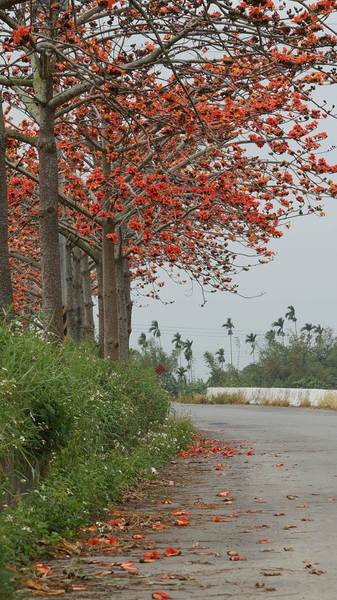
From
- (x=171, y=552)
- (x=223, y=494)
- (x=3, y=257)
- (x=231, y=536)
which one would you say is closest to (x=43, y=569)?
(x=171, y=552)

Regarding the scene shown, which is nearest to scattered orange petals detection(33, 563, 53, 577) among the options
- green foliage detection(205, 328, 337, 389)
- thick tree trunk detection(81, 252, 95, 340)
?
thick tree trunk detection(81, 252, 95, 340)

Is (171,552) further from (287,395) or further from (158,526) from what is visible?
(287,395)

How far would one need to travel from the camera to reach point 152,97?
14.1m

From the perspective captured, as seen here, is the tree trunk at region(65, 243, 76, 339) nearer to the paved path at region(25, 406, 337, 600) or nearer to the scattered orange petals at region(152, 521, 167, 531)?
the paved path at region(25, 406, 337, 600)

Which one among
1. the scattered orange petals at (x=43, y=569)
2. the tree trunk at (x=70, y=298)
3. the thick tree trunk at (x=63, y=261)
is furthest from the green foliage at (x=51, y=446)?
the tree trunk at (x=70, y=298)

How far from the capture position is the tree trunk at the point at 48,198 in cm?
1463

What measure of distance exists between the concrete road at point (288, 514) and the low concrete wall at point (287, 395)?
50.3 feet

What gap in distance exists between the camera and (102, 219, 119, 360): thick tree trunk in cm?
2033

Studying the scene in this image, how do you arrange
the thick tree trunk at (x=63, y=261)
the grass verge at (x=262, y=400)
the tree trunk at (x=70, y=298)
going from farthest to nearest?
the grass verge at (x=262, y=400), the tree trunk at (x=70, y=298), the thick tree trunk at (x=63, y=261)

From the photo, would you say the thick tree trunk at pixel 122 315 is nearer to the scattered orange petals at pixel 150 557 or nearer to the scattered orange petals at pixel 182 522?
the scattered orange petals at pixel 182 522

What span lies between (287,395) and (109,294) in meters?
22.2

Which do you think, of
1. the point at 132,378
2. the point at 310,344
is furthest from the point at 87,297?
the point at 310,344

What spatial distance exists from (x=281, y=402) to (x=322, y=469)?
91.1 feet

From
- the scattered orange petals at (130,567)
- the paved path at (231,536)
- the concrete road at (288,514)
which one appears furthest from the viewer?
the scattered orange petals at (130,567)
